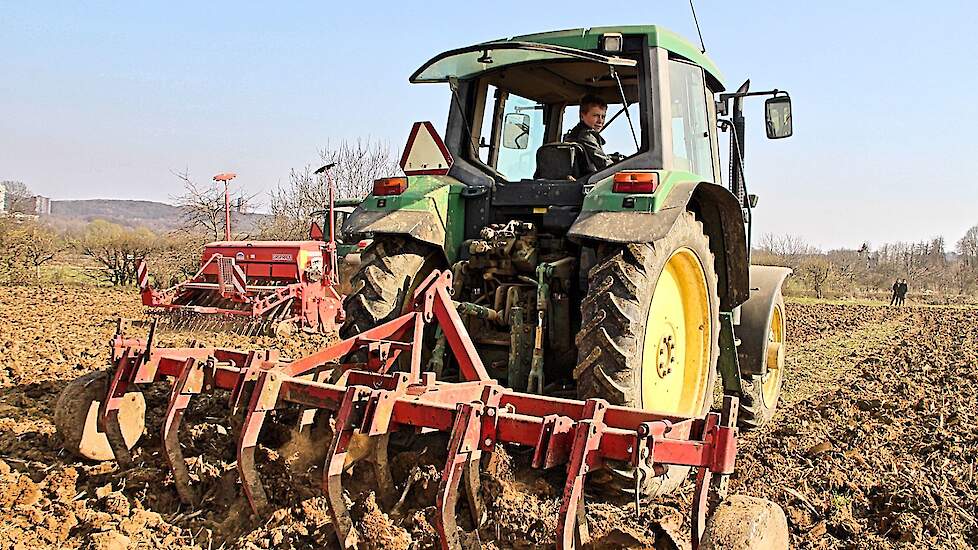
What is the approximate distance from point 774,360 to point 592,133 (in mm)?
2503

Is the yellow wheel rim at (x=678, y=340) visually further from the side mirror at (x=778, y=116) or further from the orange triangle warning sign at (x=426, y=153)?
the side mirror at (x=778, y=116)

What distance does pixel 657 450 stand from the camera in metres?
2.75

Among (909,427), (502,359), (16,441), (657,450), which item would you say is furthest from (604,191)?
(909,427)

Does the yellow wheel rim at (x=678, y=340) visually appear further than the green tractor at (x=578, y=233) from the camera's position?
Yes

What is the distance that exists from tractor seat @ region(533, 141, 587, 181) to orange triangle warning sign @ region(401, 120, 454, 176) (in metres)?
0.68

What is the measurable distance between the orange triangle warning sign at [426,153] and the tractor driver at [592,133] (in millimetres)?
944

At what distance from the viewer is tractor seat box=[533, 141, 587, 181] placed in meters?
4.88

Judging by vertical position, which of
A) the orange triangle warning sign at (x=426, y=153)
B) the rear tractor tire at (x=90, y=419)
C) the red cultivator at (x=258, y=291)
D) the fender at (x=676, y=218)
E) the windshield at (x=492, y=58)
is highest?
the windshield at (x=492, y=58)

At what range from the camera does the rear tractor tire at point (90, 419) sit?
3.88 metres

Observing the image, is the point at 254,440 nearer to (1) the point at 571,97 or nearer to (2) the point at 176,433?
(2) the point at 176,433

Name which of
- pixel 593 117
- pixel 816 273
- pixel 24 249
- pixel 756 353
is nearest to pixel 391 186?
pixel 593 117

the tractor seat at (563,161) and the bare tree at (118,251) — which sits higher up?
the tractor seat at (563,161)

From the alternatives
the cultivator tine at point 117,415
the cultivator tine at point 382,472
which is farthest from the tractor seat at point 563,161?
the cultivator tine at point 117,415

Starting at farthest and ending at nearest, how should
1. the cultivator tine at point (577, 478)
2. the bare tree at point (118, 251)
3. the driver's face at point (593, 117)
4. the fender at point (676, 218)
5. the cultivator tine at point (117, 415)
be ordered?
the bare tree at point (118, 251) → the driver's face at point (593, 117) → the cultivator tine at point (117, 415) → the fender at point (676, 218) → the cultivator tine at point (577, 478)
